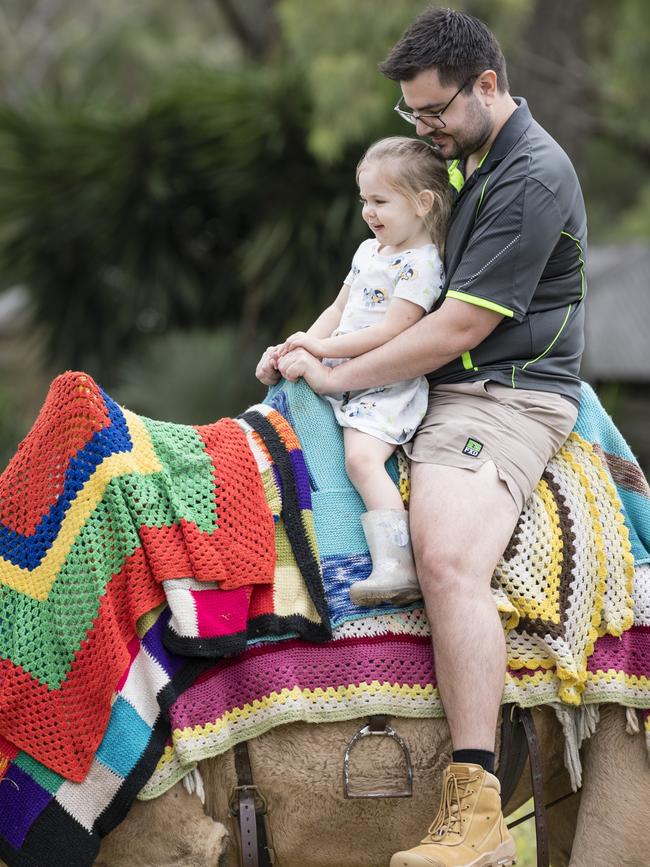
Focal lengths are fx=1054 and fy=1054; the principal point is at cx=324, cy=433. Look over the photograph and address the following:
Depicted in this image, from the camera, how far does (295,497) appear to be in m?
2.85

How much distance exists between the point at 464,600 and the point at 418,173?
1209 millimetres

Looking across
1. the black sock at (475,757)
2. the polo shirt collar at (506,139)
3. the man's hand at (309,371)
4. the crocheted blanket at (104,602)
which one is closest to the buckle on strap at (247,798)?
the crocheted blanket at (104,602)

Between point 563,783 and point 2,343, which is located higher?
point 563,783

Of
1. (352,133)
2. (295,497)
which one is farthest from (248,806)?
(352,133)

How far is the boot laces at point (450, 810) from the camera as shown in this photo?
2.62 meters

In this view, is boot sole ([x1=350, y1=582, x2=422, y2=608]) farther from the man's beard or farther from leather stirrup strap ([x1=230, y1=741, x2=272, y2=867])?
the man's beard

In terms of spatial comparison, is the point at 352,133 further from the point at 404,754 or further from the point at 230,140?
the point at 404,754

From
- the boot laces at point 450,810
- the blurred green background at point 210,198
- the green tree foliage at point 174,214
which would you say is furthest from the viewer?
the green tree foliage at point 174,214

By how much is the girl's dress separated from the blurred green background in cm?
616

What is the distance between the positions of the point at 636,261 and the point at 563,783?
45.1 ft

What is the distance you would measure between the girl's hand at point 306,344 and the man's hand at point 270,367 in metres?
0.04

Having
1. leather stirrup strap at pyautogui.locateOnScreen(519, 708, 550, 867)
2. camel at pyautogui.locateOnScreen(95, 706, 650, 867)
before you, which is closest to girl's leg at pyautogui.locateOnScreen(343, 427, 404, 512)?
camel at pyautogui.locateOnScreen(95, 706, 650, 867)

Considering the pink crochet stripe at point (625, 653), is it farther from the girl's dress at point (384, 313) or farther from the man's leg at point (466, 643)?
the girl's dress at point (384, 313)

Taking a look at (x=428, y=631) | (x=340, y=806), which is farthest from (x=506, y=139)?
(x=340, y=806)
